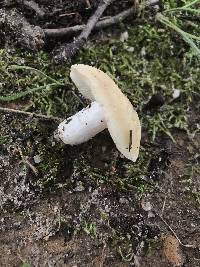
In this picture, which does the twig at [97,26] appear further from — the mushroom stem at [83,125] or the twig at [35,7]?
the mushroom stem at [83,125]

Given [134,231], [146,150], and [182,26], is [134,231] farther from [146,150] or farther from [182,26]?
[182,26]

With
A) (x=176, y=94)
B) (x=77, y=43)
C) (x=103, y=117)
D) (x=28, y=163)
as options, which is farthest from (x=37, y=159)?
(x=176, y=94)

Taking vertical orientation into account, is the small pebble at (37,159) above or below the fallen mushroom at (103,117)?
below

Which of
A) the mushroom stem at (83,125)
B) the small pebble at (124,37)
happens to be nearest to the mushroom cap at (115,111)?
the mushroom stem at (83,125)

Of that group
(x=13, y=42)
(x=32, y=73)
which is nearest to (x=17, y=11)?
(x=13, y=42)

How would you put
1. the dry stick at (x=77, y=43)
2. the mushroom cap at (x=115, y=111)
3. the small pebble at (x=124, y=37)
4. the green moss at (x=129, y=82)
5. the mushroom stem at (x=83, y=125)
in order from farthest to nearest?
1. the small pebble at (x=124, y=37)
2. the dry stick at (x=77, y=43)
3. the green moss at (x=129, y=82)
4. the mushroom stem at (x=83, y=125)
5. the mushroom cap at (x=115, y=111)
